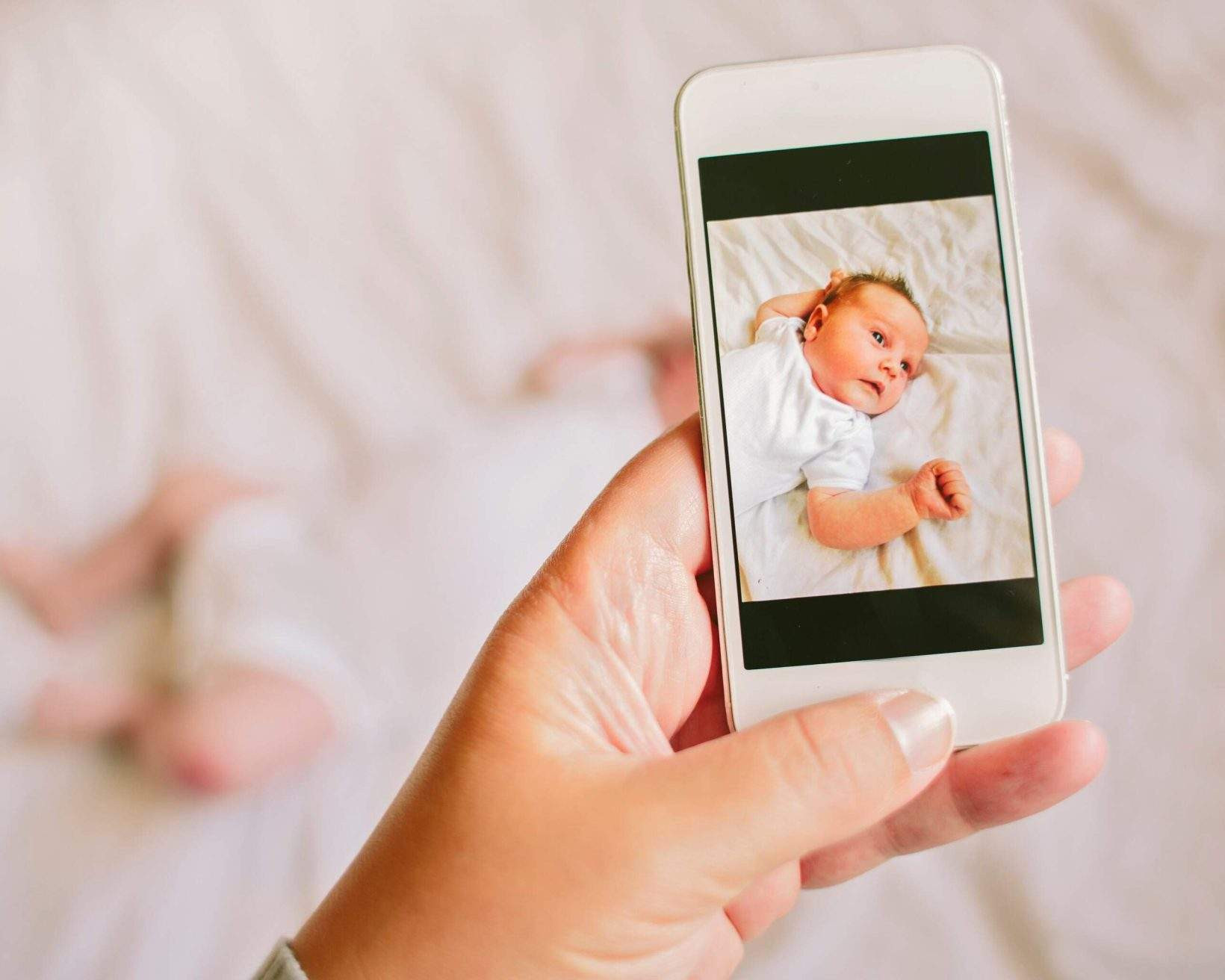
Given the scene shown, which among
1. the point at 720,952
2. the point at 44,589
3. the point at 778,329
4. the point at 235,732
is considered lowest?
the point at 720,952

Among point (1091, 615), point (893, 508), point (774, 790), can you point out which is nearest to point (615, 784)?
point (774, 790)

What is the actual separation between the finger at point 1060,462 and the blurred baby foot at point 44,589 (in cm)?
68

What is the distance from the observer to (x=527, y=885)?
388mm

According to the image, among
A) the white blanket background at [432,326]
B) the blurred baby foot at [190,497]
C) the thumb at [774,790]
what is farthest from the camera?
the blurred baby foot at [190,497]

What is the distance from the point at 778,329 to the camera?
1.59 ft

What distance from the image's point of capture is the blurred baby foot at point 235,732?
0.68m

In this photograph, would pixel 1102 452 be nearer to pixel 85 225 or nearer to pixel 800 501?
pixel 800 501

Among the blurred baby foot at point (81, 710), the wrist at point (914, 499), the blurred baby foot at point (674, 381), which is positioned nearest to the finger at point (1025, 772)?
the wrist at point (914, 499)

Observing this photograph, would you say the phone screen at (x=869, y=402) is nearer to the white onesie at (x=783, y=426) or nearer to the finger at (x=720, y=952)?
the white onesie at (x=783, y=426)

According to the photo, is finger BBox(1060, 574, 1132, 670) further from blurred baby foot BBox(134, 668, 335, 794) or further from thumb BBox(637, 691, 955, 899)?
blurred baby foot BBox(134, 668, 335, 794)

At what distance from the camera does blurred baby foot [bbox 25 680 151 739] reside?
69 centimetres

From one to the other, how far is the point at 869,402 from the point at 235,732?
19.4 inches

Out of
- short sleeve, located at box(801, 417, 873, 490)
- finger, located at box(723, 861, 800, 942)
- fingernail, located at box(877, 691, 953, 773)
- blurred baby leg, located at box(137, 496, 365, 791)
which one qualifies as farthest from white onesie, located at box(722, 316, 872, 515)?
blurred baby leg, located at box(137, 496, 365, 791)

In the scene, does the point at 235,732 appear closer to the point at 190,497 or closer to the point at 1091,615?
the point at 190,497
